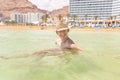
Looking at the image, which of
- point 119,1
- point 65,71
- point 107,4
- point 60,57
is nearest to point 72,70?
point 65,71

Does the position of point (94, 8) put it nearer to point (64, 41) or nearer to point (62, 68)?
point (64, 41)

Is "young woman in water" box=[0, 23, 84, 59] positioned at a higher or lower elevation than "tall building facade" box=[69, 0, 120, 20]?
lower

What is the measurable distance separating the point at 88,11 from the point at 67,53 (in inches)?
5231

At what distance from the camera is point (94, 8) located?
135 m

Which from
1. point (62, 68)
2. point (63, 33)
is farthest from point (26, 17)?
point (62, 68)

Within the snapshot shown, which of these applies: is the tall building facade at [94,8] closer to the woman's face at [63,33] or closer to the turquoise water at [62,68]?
the turquoise water at [62,68]

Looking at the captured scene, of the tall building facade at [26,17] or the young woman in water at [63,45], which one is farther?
the tall building facade at [26,17]

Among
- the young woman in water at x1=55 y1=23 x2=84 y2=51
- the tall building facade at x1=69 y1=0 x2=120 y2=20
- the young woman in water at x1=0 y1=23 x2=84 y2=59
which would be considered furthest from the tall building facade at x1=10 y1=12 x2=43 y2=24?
the young woman in water at x1=55 y1=23 x2=84 y2=51

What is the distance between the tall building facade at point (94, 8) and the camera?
12912 cm

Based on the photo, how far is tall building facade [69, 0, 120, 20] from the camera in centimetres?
12912

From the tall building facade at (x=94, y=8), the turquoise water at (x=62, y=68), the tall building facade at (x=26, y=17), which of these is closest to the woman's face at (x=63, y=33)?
the turquoise water at (x=62, y=68)

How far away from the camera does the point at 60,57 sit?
5.73 meters

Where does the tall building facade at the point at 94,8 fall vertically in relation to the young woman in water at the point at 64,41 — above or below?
A: above

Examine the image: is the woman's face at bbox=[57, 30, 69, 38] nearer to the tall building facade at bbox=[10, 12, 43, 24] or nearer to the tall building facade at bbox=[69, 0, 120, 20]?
the tall building facade at bbox=[69, 0, 120, 20]
